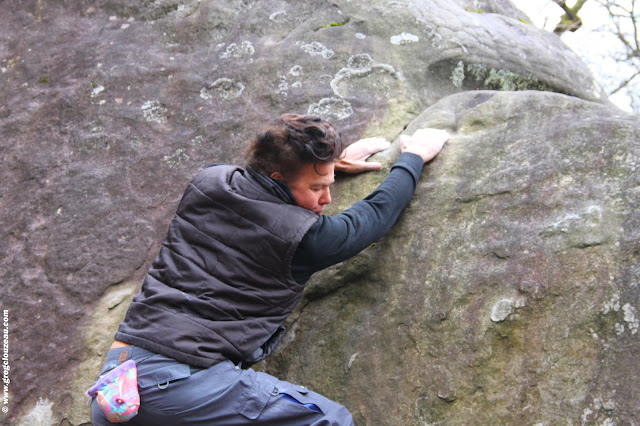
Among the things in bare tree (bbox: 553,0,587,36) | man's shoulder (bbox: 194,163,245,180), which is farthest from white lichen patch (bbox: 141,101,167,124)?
bare tree (bbox: 553,0,587,36)

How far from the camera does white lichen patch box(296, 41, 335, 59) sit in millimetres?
4402

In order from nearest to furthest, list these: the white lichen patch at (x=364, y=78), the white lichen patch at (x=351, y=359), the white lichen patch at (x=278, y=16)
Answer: the white lichen patch at (x=351, y=359), the white lichen patch at (x=364, y=78), the white lichen patch at (x=278, y=16)

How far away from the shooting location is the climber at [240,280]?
250 centimetres

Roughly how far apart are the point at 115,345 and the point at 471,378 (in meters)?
1.63

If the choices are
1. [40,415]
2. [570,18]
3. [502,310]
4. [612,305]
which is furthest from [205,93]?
[570,18]

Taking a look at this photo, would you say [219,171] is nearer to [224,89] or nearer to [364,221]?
[364,221]

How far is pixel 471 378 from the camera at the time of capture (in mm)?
2742

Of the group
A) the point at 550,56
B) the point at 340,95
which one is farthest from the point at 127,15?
the point at 550,56

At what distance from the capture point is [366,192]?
11.7 feet

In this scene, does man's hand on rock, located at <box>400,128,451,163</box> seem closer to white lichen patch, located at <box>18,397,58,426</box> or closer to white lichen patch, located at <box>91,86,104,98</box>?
white lichen patch, located at <box>91,86,104,98</box>

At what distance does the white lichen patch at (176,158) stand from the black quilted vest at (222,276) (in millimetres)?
1184

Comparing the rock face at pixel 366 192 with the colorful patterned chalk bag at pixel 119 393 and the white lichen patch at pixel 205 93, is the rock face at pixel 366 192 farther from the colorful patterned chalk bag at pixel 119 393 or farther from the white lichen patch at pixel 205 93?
the colorful patterned chalk bag at pixel 119 393

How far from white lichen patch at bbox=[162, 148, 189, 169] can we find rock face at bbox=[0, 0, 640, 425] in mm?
46

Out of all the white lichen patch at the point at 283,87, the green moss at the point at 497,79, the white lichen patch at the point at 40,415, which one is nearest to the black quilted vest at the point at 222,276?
the white lichen patch at the point at 40,415
